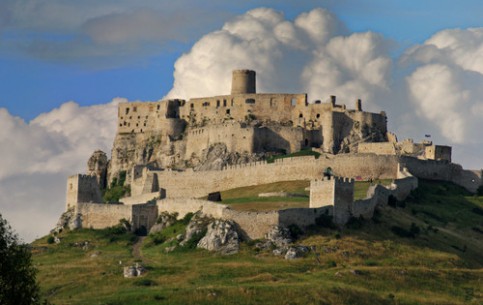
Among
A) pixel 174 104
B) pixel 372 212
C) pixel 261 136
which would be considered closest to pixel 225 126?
pixel 261 136

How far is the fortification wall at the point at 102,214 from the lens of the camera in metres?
106

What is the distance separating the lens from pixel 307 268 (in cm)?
8456

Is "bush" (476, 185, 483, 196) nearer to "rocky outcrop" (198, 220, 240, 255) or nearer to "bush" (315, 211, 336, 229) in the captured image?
"bush" (315, 211, 336, 229)

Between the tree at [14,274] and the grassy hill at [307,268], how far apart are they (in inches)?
741

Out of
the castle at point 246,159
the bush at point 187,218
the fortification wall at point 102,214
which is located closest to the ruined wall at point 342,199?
the castle at point 246,159

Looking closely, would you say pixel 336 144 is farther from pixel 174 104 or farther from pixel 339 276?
pixel 339 276

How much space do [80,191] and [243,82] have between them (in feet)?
106

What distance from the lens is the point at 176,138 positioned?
138 metres

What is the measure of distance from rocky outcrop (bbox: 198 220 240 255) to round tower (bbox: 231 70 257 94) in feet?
159

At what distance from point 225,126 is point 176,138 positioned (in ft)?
30.9

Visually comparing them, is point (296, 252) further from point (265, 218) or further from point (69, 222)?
point (69, 222)

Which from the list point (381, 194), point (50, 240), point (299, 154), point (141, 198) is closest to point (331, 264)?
point (381, 194)

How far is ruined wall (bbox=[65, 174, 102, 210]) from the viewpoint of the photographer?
11269 cm

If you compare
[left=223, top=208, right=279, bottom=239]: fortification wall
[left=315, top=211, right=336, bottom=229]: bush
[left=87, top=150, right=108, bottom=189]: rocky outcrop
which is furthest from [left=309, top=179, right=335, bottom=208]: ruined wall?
[left=87, top=150, right=108, bottom=189]: rocky outcrop
